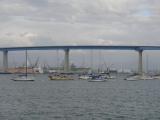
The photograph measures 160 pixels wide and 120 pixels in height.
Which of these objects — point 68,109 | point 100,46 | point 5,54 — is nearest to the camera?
point 68,109

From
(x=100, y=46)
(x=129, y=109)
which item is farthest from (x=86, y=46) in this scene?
(x=129, y=109)

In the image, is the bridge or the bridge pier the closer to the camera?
the bridge

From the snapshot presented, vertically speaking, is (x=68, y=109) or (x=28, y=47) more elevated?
(x=28, y=47)

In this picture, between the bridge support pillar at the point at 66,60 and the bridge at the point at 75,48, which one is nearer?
the bridge at the point at 75,48

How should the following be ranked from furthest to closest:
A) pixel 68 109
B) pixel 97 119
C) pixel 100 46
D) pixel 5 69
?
pixel 5 69
pixel 100 46
pixel 68 109
pixel 97 119

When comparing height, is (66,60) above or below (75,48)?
below

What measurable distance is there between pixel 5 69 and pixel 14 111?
134028 mm

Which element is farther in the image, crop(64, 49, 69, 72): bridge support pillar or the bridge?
crop(64, 49, 69, 72): bridge support pillar

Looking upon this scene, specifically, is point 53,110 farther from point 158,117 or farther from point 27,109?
point 158,117

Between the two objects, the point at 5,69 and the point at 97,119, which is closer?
the point at 97,119

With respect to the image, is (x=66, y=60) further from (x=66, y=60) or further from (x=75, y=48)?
(x=75, y=48)

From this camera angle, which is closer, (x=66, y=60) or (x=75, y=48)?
(x=66, y=60)

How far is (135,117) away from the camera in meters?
28.7

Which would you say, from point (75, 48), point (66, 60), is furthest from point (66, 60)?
point (75, 48)
